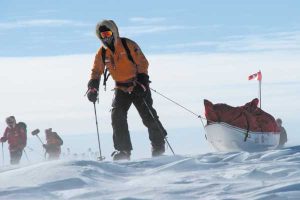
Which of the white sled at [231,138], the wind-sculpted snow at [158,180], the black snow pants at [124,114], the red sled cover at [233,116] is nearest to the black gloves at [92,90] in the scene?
the black snow pants at [124,114]

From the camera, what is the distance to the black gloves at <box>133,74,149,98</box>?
9.84 meters

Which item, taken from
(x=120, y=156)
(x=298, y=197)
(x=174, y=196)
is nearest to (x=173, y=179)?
(x=174, y=196)

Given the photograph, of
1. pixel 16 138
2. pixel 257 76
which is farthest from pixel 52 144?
pixel 257 76

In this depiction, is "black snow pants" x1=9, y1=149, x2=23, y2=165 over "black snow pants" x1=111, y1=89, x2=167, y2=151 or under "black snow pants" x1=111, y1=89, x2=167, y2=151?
under

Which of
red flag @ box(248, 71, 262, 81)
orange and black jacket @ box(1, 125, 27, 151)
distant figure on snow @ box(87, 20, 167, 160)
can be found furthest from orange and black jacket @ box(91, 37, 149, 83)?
orange and black jacket @ box(1, 125, 27, 151)

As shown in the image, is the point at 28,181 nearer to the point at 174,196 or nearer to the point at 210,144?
the point at 174,196

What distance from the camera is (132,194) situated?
5.32 metres

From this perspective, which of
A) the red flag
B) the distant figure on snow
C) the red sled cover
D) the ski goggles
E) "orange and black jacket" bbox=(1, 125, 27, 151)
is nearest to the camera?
the ski goggles

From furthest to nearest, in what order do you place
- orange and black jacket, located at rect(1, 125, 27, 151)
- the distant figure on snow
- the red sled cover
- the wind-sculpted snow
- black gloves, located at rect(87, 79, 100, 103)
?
orange and black jacket, located at rect(1, 125, 27, 151) → the red sled cover → black gloves, located at rect(87, 79, 100, 103) → the distant figure on snow → the wind-sculpted snow

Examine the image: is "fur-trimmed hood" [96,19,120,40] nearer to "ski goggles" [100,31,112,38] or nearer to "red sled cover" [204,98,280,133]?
"ski goggles" [100,31,112,38]

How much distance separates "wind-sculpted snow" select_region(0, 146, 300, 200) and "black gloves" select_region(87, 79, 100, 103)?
245cm

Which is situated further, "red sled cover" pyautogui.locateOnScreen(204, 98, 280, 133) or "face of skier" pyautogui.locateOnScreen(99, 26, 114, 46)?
"red sled cover" pyautogui.locateOnScreen(204, 98, 280, 133)

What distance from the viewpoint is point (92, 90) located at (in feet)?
32.9

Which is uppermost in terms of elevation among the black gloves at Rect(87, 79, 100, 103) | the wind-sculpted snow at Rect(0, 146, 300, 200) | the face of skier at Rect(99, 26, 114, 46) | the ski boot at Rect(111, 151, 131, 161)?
the face of skier at Rect(99, 26, 114, 46)
